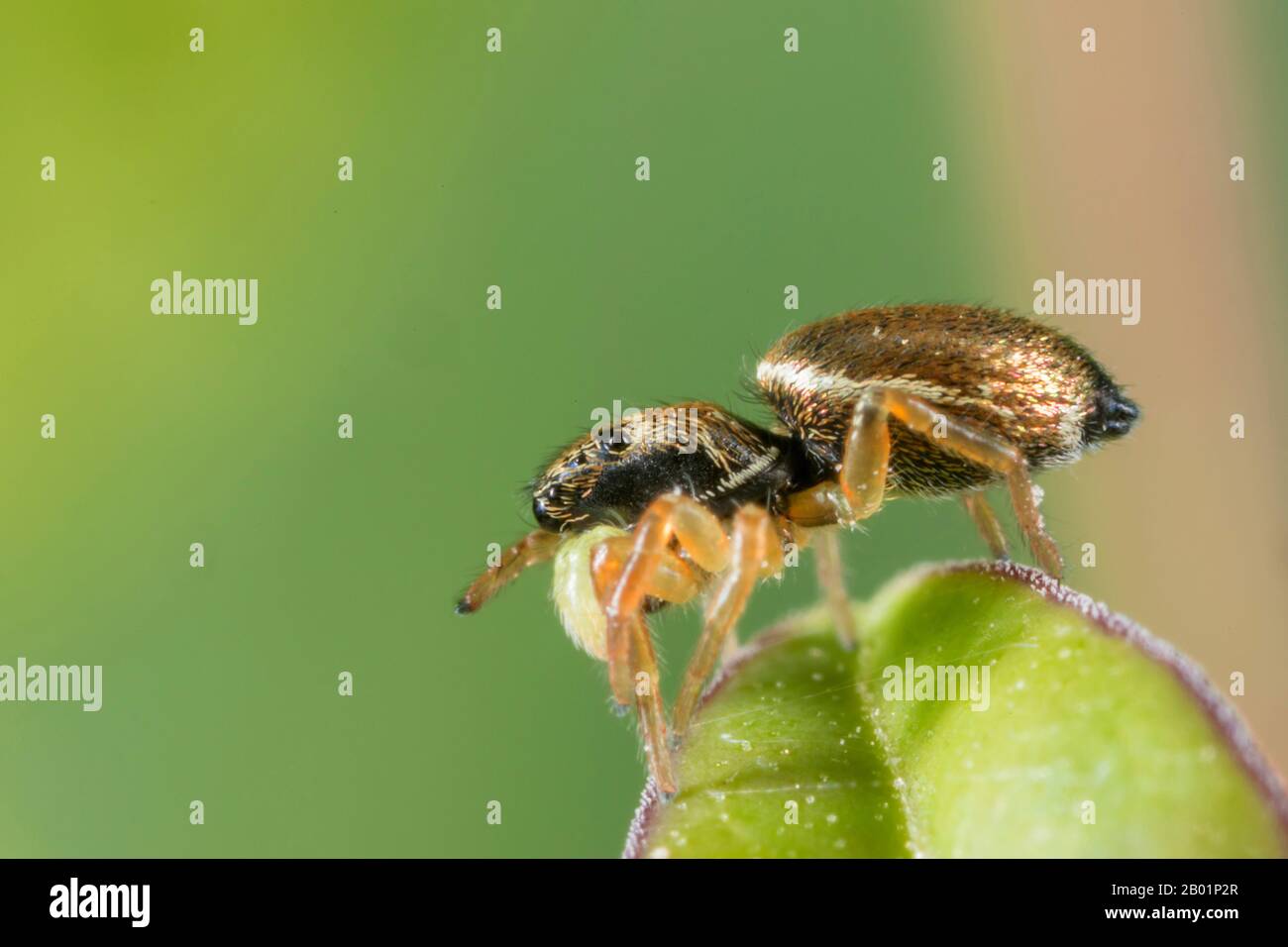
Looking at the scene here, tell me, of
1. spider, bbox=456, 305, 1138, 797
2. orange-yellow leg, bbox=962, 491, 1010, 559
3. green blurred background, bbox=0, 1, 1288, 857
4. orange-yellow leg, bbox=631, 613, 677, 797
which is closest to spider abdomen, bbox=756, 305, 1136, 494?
spider, bbox=456, 305, 1138, 797

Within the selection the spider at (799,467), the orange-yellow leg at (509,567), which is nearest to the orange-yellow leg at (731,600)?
the spider at (799,467)

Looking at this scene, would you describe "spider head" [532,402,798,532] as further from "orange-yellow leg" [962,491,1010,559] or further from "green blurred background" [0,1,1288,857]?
"orange-yellow leg" [962,491,1010,559]

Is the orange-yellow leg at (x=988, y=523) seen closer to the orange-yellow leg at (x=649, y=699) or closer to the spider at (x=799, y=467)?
the spider at (x=799, y=467)

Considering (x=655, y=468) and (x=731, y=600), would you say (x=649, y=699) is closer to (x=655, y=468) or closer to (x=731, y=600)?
(x=731, y=600)

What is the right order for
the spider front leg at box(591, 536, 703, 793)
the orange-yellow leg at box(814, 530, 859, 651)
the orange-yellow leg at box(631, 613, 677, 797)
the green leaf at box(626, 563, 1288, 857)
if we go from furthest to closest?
the orange-yellow leg at box(814, 530, 859, 651) → the spider front leg at box(591, 536, 703, 793) → the orange-yellow leg at box(631, 613, 677, 797) → the green leaf at box(626, 563, 1288, 857)

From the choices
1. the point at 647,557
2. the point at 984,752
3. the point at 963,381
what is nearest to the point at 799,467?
the point at 963,381

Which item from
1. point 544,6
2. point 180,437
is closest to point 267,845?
point 180,437
